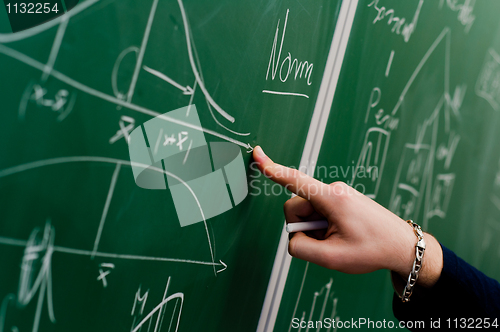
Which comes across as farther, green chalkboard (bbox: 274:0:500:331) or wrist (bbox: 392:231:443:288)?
green chalkboard (bbox: 274:0:500:331)

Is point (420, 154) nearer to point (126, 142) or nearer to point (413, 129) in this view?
point (413, 129)

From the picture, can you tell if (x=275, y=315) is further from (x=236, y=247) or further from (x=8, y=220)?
(x=8, y=220)

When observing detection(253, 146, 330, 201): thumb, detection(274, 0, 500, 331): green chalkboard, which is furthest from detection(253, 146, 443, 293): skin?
detection(274, 0, 500, 331): green chalkboard

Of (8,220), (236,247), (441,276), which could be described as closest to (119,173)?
(8,220)

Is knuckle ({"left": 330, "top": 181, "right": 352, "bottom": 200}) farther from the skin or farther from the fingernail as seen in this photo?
the fingernail

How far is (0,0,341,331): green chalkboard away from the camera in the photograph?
1.11 ft

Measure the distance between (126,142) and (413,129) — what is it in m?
0.84

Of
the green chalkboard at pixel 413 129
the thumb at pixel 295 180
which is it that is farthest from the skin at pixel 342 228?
the green chalkboard at pixel 413 129

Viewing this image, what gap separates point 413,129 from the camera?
99 centimetres

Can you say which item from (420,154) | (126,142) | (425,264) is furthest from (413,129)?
(126,142)

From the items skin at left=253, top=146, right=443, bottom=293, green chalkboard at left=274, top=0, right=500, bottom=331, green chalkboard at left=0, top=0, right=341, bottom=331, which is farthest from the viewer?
green chalkboard at left=274, top=0, right=500, bottom=331

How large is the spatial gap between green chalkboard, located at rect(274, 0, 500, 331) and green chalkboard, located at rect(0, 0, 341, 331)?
191 mm

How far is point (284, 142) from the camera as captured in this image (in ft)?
2.14

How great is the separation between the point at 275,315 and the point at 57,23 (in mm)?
651
